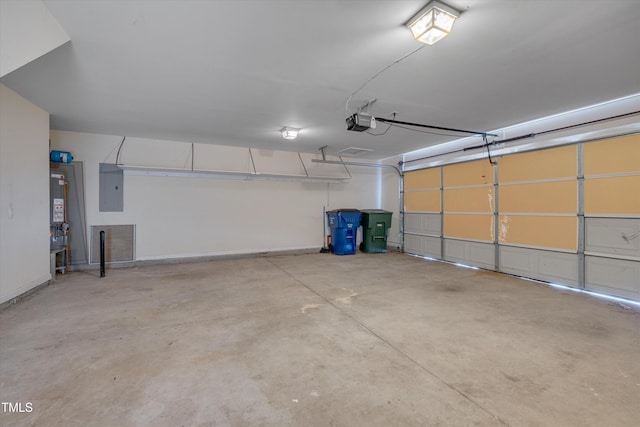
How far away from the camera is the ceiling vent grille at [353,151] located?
6891mm

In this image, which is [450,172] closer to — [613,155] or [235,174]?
[613,155]

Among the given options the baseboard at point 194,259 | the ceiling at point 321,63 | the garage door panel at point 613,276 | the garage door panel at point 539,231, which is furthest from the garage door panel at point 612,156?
the baseboard at point 194,259

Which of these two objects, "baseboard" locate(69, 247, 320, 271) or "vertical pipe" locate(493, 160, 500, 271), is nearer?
"vertical pipe" locate(493, 160, 500, 271)

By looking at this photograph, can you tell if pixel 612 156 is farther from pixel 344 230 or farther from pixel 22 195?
pixel 22 195

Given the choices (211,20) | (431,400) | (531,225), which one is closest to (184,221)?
(211,20)

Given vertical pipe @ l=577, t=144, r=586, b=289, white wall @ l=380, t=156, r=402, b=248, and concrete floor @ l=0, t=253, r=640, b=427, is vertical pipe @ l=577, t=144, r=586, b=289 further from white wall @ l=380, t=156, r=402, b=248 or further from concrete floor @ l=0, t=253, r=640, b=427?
white wall @ l=380, t=156, r=402, b=248

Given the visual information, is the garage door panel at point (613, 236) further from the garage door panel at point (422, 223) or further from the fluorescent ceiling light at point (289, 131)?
the fluorescent ceiling light at point (289, 131)

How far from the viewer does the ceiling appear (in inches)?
81.0

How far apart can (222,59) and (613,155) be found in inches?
205

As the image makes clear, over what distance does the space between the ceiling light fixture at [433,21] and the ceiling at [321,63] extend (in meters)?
0.05

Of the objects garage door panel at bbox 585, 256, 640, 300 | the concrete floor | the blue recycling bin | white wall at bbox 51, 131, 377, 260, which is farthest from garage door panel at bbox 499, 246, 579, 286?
white wall at bbox 51, 131, 377, 260

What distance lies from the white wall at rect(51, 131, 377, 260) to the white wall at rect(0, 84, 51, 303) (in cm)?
125

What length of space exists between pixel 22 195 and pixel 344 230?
580 centimetres

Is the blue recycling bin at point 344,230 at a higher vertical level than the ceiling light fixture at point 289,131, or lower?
lower
